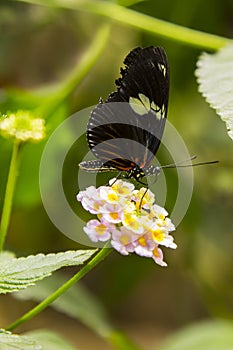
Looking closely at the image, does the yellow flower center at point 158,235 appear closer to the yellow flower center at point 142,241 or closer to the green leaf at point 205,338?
the yellow flower center at point 142,241

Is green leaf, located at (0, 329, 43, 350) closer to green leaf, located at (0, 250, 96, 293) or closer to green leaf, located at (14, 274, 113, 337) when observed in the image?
green leaf, located at (0, 250, 96, 293)

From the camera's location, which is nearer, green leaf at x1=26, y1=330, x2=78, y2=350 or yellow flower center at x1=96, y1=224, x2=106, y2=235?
yellow flower center at x1=96, y1=224, x2=106, y2=235

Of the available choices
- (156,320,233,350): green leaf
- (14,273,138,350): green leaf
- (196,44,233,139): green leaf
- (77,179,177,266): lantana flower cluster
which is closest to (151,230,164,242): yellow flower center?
(77,179,177,266): lantana flower cluster

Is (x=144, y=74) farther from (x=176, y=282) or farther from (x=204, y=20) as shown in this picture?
(x=176, y=282)

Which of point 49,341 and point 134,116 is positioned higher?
point 134,116

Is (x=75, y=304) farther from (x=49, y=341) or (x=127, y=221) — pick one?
(x=127, y=221)

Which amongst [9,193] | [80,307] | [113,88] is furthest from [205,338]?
[9,193]

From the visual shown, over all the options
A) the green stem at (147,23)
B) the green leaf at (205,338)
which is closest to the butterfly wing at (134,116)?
the green stem at (147,23)
